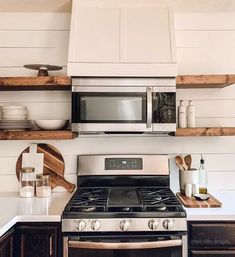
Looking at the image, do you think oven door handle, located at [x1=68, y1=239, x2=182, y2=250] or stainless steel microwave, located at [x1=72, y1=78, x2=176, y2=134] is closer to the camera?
oven door handle, located at [x1=68, y1=239, x2=182, y2=250]

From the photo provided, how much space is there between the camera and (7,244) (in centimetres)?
159

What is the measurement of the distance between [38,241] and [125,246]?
1.66ft

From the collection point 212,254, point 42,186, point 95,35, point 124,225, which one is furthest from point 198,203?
point 95,35

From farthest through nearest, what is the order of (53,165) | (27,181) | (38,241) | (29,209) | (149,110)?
1. (53,165)
2. (27,181)
3. (149,110)
4. (29,209)
5. (38,241)

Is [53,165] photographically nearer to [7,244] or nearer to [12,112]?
[12,112]

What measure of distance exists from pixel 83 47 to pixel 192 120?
952 mm

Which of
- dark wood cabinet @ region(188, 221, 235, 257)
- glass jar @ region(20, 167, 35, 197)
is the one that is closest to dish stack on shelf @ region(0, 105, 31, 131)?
glass jar @ region(20, 167, 35, 197)

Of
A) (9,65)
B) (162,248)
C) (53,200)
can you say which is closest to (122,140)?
(53,200)

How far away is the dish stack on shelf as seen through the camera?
210cm

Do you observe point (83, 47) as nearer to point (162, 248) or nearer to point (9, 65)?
point (9, 65)

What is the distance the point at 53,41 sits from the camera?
238cm

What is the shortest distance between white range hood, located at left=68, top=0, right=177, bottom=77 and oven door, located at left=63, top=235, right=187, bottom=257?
1.04 m

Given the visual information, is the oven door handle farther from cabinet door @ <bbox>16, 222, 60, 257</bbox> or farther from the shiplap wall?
the shiplap wall

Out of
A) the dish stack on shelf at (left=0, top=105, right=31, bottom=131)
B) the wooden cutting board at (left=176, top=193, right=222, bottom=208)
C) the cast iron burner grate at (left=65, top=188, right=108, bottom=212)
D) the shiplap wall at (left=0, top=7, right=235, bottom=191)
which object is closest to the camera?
the cast iron burner grate at (left=65, top=188, right=108, bottom=212)
